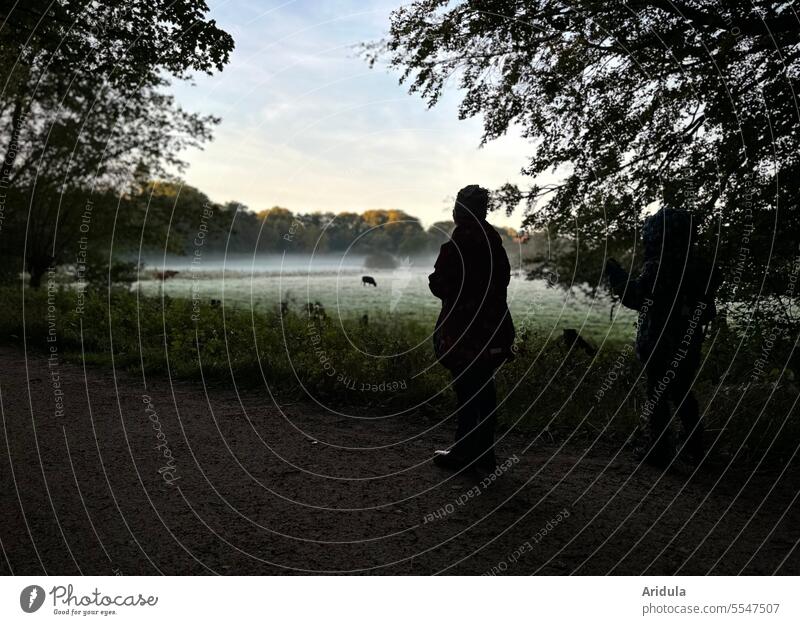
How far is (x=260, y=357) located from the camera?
848cm

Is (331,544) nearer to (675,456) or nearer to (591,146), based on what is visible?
(675,456)

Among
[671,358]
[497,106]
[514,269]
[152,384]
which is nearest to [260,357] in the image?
[152,384]

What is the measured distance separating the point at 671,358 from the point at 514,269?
4.04 meters

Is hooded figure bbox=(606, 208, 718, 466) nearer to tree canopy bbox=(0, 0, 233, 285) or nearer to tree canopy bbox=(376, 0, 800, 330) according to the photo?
tree canopy bbox=(376, 0, 800, 330)

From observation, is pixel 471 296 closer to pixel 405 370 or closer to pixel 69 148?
pixel 405 370

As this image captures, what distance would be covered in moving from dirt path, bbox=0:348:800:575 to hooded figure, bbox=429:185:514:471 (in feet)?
3.46

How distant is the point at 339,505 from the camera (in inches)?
177

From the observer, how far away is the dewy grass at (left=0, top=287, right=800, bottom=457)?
650 cm

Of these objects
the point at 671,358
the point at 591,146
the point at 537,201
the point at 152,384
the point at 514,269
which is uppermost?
the point at 591,146

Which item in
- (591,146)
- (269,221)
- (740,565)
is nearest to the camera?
(740,565)

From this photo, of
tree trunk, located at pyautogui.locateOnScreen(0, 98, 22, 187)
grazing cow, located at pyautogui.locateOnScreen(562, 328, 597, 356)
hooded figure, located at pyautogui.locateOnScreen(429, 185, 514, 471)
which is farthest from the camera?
tree trunk, located at pyautogui.locateOnScreen(0, 98, 22, 187)

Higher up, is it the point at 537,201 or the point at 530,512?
the point at 537,201

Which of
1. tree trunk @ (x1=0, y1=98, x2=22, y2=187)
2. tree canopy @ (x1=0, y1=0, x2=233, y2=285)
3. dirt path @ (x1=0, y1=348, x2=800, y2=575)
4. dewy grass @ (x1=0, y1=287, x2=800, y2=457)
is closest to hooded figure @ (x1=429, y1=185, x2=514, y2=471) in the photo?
dirt path @ (x1=0, y1=348, x2=800, y2=575)

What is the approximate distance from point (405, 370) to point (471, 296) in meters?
3.25
